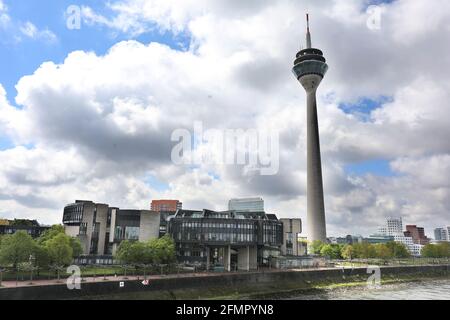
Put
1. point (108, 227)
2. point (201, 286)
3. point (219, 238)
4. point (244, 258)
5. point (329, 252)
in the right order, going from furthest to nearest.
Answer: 1. point (329, 252)
2. point (108, 227)
3. point (244, 258)
4. point (219, 238)
5. point (201, 286)

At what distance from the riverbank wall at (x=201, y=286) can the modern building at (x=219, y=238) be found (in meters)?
13.3

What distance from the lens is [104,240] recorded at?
98.5 meters

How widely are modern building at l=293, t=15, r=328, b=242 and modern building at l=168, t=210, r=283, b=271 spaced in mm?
77706

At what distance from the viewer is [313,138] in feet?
601

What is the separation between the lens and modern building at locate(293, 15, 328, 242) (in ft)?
563

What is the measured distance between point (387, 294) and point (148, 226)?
62.0 metres

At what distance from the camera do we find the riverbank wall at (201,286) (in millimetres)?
54938

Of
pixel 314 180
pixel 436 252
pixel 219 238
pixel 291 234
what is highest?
pixel 314 180

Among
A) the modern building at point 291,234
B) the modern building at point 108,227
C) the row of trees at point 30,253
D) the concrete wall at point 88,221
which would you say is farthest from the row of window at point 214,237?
the modern building at point 291,234

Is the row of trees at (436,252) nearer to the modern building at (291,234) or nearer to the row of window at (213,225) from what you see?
the modern building at (291,234)

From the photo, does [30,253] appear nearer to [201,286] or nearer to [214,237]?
[201,286]

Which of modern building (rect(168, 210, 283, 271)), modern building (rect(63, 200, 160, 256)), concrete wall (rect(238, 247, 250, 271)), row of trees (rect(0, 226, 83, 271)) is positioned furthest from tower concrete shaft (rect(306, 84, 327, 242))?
row of trees (rect(0, 226, 83, 271))

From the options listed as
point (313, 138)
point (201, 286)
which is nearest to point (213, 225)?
A: point (201, 286)

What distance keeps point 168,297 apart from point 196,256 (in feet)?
94.0
